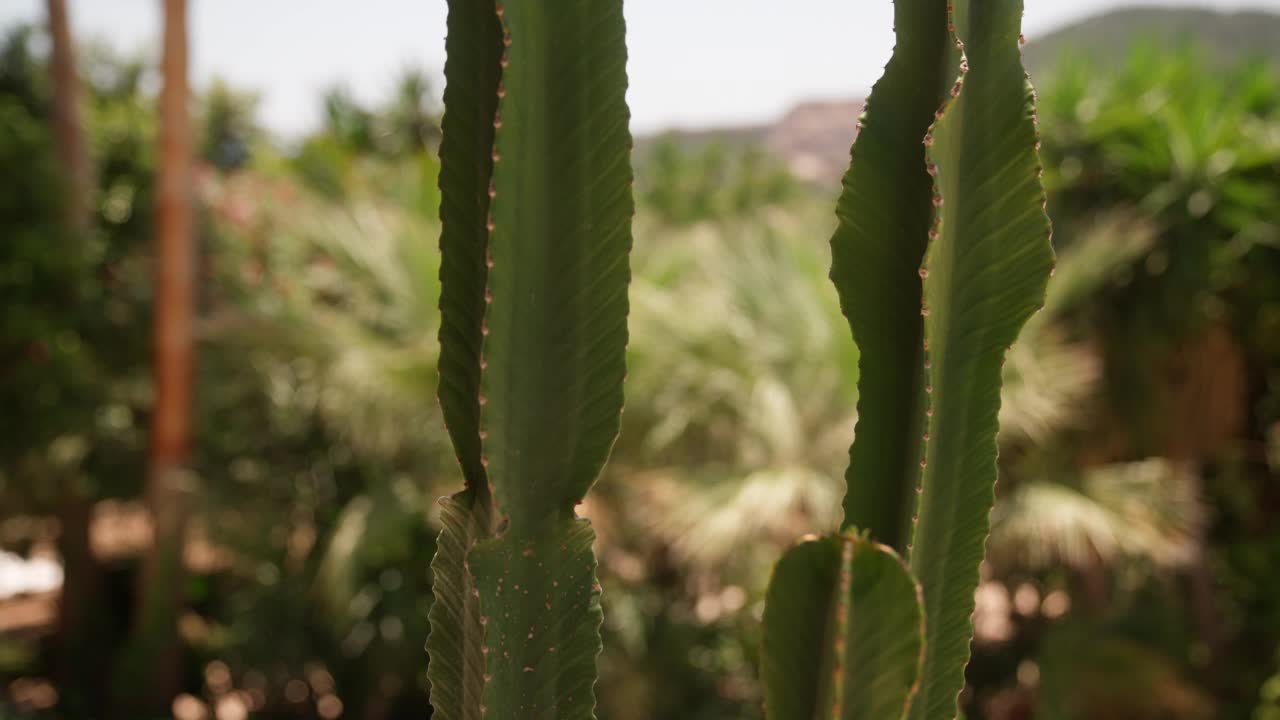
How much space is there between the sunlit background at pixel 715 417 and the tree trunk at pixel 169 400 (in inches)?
3.4

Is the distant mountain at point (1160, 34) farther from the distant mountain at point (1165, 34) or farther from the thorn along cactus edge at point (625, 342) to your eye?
the thorn along cactus edge at point (625, 342)

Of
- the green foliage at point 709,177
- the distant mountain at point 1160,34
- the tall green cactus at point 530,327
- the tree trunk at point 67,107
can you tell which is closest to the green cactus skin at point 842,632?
the tall green cactus at point 530,327

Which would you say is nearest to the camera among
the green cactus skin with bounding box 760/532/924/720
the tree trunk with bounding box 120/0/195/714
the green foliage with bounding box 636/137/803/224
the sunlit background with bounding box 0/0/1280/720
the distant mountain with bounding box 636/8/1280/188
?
the green cactus skin with bounding box 760/532/924/720

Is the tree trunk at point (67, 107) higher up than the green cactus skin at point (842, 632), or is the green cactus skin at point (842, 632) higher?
the tree trunk at point (67, 107)

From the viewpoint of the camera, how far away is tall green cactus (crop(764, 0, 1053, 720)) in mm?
1114

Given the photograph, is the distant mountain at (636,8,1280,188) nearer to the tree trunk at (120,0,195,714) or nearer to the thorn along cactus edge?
the tree trunk at (120,0,195,714)

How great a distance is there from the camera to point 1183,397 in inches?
210

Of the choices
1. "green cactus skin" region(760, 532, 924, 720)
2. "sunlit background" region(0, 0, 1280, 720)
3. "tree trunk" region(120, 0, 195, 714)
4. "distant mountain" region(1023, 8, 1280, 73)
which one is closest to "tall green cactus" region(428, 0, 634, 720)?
"green cactus skin" region(760, 532, 924, 720)

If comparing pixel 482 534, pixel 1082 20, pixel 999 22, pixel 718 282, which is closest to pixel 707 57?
pixel 999 22

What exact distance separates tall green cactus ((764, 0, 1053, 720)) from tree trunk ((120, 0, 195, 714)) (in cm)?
620

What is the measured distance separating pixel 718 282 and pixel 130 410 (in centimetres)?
457

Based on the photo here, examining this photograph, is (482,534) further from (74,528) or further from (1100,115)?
(74,528)

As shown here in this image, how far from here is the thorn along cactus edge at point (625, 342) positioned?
1054 mm

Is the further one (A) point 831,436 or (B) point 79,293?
(B) point 79,293
